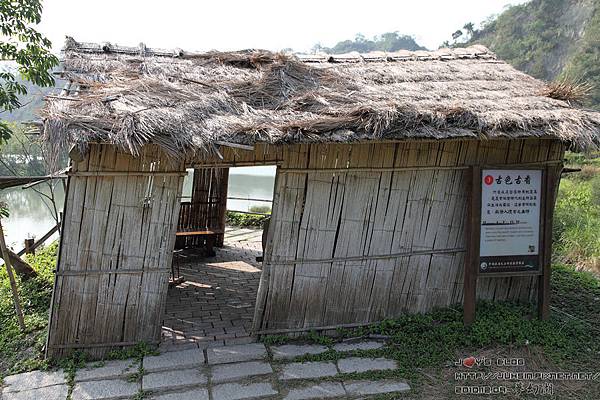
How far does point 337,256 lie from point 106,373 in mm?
2328

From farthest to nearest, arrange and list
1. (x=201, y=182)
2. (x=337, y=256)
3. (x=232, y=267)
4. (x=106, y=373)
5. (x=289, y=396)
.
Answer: (x=201, y=182) < (x=232, y=267) < (x=337, y=256) < (x=106, y=373) < (x=289, y=396)

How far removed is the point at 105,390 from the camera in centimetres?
406

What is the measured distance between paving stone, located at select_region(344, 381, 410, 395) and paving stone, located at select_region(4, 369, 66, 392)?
2386 mm

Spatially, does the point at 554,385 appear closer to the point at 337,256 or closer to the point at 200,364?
the point at 337,256

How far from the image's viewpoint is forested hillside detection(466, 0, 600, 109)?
28406 millimetres

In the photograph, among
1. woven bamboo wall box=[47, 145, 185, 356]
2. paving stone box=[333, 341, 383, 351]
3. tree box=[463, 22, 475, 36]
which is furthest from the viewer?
tree box=[463, 22, 475, 36]

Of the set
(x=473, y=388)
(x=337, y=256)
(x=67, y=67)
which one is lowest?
(x=473, y=388)

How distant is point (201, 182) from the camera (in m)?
8.00

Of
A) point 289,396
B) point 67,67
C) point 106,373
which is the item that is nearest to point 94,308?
point 106,373

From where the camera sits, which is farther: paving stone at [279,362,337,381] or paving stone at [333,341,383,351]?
paving stone at [333,341,383,351]

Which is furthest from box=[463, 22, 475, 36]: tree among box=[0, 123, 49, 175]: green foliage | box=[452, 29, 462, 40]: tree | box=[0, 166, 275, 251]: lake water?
box=[0, 123, 49, 175]: green foliage

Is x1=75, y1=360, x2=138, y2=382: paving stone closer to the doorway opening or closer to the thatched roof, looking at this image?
the doorway opening

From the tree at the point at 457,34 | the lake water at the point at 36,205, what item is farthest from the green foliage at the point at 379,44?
the lake water at the point at 36,205

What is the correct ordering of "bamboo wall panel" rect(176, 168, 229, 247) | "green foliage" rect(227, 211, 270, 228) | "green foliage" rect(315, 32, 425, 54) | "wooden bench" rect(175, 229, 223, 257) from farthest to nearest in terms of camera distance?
"green foliage" rect(315, 32, 425, 54) → "green foliage" rect(227, 211, 270, 228) → "bamboo wall panel" rect(176, 168, 229, 247) → "wooden bench" rect(175, 229, 223, 257)
